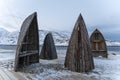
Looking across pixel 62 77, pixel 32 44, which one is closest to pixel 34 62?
pixel 32 44

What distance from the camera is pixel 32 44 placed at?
13953 millimetres

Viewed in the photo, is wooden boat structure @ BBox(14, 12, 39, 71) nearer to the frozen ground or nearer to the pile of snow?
the frozen ground

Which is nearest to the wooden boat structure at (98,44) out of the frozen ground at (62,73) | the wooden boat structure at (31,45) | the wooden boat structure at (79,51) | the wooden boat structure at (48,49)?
the wooden boat structure at (48,49)

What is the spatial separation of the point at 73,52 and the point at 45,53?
690 cm

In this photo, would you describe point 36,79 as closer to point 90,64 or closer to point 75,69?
point 75,69

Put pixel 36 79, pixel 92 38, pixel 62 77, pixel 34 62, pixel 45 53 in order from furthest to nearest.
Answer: pixel 92 38
pixel 45 53
pixel 34 62
pixel 62 77
pixel 36 79

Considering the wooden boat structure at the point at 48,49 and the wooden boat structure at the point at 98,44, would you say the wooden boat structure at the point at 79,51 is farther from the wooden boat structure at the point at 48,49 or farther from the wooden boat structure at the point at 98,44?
the wooden boat structure at the point at 98,44

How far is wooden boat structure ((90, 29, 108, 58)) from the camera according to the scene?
68.4 ft

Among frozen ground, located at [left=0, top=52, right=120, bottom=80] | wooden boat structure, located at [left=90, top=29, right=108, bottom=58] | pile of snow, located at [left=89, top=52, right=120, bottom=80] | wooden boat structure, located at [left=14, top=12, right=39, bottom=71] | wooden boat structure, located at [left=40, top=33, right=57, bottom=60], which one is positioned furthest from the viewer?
wooden boat structure, located at [left=90, top=29, right=108, bottom=58]

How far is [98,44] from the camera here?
21.3 metres

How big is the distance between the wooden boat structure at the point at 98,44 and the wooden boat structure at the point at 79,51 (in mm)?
9955

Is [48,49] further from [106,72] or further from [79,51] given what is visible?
[106,72]

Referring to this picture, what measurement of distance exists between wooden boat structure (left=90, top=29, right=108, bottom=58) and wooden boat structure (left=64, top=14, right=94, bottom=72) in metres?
9.95

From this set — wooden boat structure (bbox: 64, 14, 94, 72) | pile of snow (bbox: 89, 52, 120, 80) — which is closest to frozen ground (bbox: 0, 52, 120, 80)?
pile of snow (bbox: 89, 52, 120, 80)
